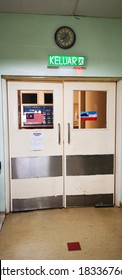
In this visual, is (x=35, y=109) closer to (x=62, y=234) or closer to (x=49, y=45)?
(x=49, y=45)

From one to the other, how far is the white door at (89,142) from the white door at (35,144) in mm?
152

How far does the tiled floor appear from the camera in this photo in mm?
2055

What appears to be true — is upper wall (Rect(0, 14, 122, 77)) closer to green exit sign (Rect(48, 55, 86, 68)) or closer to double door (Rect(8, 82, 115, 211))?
green exit sign (Rect(48, 55, 86, 68))

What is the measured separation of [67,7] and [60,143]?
1818mm

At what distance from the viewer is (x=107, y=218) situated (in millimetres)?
2828

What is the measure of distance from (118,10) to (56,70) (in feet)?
3.67

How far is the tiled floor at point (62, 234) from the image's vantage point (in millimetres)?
2055

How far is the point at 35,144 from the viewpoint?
2998 millimetres

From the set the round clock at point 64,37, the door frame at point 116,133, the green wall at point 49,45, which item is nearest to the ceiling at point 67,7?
the green wall at point 49,45

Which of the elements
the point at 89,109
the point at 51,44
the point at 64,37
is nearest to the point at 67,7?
the point at 64,37
